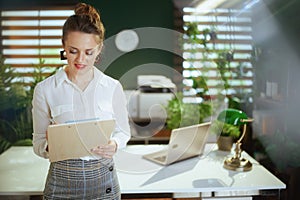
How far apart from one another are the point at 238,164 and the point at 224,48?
63 centimetres

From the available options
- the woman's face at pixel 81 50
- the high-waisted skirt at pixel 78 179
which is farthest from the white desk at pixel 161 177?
the woman's face at pixel 81 50

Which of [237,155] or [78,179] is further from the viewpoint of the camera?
[237,155]

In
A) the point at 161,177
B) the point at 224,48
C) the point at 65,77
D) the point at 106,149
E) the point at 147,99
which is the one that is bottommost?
the point at 161,177

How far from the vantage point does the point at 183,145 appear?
4.52 ft

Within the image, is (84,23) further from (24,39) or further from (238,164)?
(238,164)

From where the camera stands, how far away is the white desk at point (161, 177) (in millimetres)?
1171

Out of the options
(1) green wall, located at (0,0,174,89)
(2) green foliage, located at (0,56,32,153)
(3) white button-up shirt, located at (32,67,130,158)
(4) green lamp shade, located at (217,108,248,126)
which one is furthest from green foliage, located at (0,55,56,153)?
(4) green lamp shade, located at (217,108,248,126)

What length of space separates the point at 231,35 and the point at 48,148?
1.08 metres

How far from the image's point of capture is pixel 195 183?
1220mm

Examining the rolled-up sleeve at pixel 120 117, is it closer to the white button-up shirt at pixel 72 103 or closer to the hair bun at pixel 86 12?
the white button-up shirt at pixel 72 103

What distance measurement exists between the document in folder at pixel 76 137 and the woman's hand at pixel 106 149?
0.8 inches

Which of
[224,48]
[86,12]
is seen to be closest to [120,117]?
[86,12]

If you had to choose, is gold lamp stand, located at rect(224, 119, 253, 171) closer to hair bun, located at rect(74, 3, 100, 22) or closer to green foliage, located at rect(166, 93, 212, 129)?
green foliage, located at rect(166, 93, 212, 129)

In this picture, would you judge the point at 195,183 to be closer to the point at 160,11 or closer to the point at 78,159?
the point at 78,159
